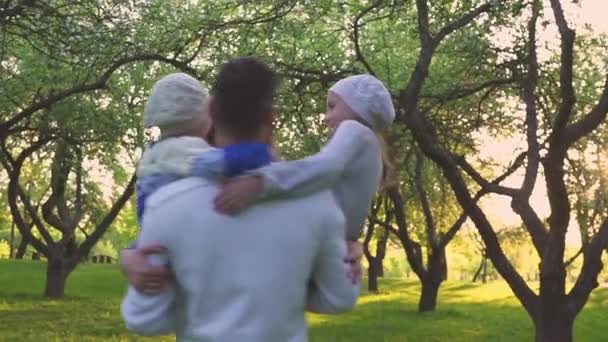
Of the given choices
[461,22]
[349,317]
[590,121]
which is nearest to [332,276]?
[590,121]

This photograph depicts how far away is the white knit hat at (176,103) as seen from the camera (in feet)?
9.59

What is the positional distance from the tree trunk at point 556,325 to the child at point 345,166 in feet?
32.4

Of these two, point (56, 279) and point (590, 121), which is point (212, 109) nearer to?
point (590, 121)

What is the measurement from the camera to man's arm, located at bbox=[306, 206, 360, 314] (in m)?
2.71

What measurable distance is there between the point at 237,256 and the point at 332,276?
323 mm

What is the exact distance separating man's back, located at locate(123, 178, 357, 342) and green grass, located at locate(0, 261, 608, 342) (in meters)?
14.4

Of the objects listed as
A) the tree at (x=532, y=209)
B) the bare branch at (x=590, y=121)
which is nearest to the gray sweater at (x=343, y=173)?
the bare branch at (x=590, y=121)

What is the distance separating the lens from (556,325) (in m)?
12.4

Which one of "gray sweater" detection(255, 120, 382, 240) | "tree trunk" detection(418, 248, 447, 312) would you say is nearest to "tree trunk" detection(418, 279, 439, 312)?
"tree trunk" detection(418, 248, 447, 312)

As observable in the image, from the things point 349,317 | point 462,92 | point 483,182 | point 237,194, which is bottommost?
point 349,317

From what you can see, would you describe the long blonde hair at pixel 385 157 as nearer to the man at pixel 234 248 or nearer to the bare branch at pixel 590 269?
the man at pixel 234 248

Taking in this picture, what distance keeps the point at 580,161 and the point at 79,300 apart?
16.0 m

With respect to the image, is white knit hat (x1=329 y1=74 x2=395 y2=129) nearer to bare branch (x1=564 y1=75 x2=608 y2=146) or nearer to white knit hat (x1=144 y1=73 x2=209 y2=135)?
white knit hat (x1=144 y1=73 x2=209 y2=135)

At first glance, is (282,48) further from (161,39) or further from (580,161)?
(580,161)
